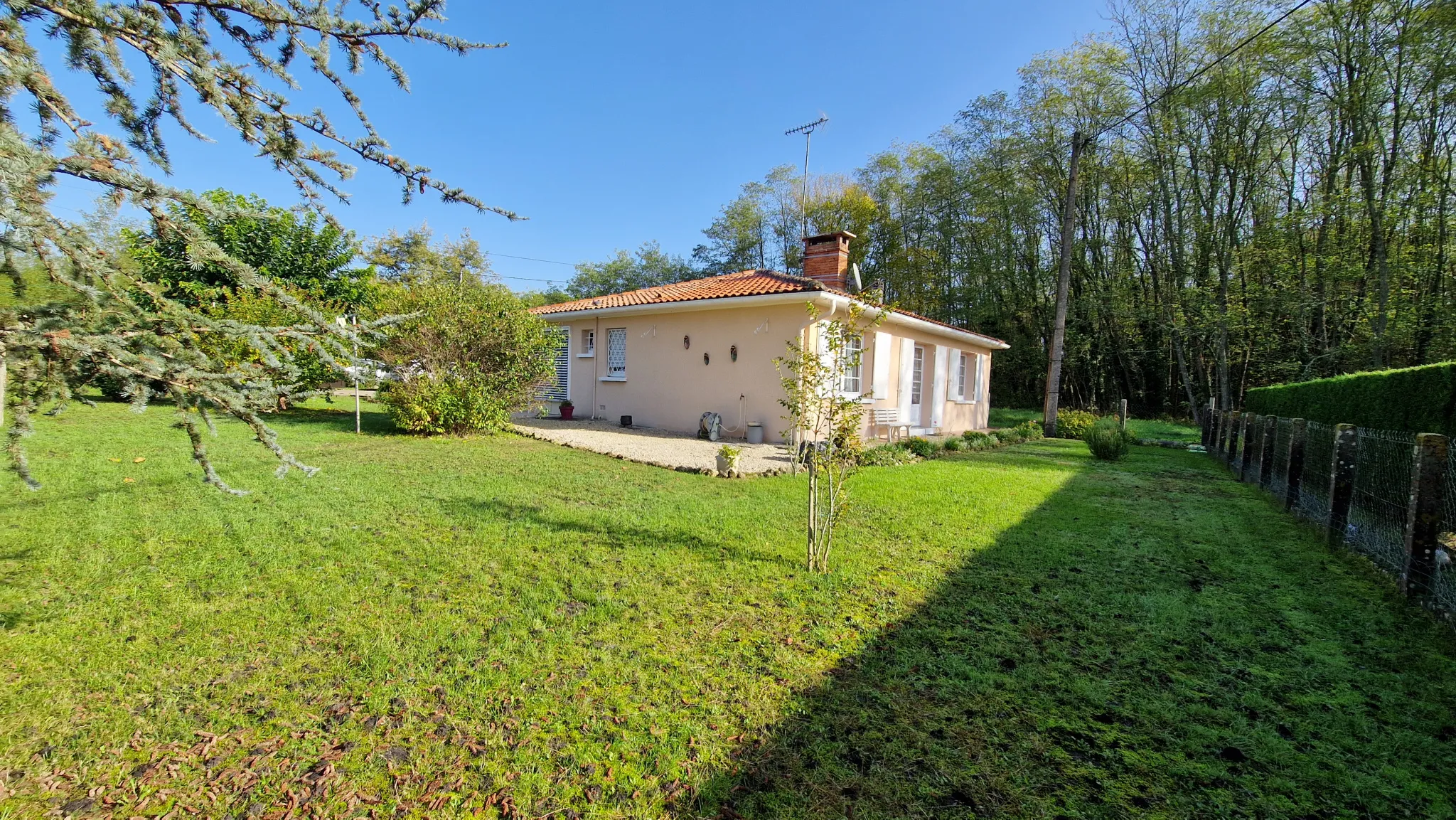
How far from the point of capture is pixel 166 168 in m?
2.22

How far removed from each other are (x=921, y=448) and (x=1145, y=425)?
1293 cm

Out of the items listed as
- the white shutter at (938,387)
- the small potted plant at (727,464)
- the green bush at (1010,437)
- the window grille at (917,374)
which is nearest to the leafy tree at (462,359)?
the small potted plant at (727,464)

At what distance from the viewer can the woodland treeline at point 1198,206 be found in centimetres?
1155

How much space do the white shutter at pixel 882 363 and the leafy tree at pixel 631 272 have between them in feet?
92.4

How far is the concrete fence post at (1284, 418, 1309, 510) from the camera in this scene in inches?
231

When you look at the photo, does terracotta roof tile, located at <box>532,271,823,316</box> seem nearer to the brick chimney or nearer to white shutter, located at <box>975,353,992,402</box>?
the brick chimney

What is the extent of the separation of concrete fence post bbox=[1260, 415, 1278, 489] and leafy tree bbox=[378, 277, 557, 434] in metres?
10.3

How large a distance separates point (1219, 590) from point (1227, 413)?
9.39m

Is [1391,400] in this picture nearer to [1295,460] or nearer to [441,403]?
[1295,460]

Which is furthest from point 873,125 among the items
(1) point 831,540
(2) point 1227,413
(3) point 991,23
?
(1) point 831,540

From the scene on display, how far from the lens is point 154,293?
1.88 m

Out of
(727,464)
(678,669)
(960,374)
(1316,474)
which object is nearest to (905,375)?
(960,374)

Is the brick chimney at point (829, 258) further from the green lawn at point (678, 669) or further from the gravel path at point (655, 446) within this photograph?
the green lawn at point (678, 669)

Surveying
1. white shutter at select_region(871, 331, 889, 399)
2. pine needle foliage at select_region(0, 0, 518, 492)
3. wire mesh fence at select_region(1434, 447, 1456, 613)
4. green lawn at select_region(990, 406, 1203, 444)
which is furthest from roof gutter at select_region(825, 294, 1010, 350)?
pine needle foliage at select_region(0, 0, 518, 492)
